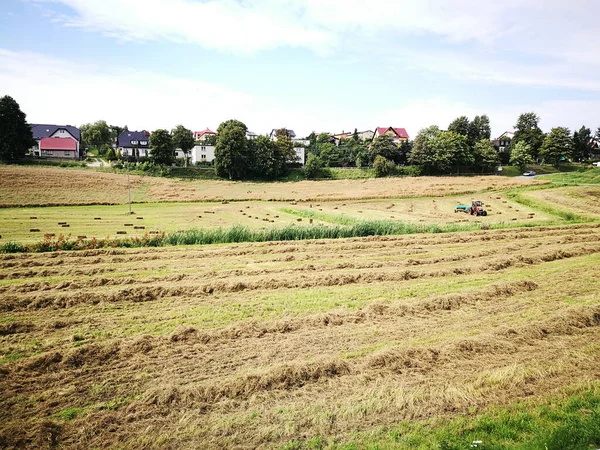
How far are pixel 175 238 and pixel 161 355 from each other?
17776 millimetres

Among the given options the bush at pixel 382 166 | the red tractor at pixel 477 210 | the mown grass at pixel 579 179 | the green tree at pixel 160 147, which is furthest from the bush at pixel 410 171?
the green tree at pixel 160 147

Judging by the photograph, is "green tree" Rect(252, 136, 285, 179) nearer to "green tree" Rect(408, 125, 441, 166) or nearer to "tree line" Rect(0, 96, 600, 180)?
"tree line" Rect(0, 96, 600, 180)

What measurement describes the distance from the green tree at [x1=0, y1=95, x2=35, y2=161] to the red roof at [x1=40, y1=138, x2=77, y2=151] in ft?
86.6

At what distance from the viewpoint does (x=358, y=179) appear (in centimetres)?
9381

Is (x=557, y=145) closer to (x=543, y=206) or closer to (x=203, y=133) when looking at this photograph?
(x=543, y=206)

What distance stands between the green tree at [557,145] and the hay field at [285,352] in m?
105

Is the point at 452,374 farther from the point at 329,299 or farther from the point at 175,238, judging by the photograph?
the point at 175,238

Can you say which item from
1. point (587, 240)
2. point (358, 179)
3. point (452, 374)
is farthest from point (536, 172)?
point (452, 374)

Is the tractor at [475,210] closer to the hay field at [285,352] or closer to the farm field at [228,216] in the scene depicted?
the farm field at [228,216]

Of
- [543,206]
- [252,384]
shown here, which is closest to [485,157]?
[543,206]

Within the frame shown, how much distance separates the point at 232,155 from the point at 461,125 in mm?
→ 75717

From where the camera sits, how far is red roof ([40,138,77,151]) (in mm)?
Answer: 107562

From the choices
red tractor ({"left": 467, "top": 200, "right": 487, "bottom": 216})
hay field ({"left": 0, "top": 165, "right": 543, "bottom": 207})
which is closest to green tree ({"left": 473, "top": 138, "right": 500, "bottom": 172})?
hay field ({"left": 0, "top": 165, "right": 543, "bottom": 207})

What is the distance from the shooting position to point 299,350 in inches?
448
